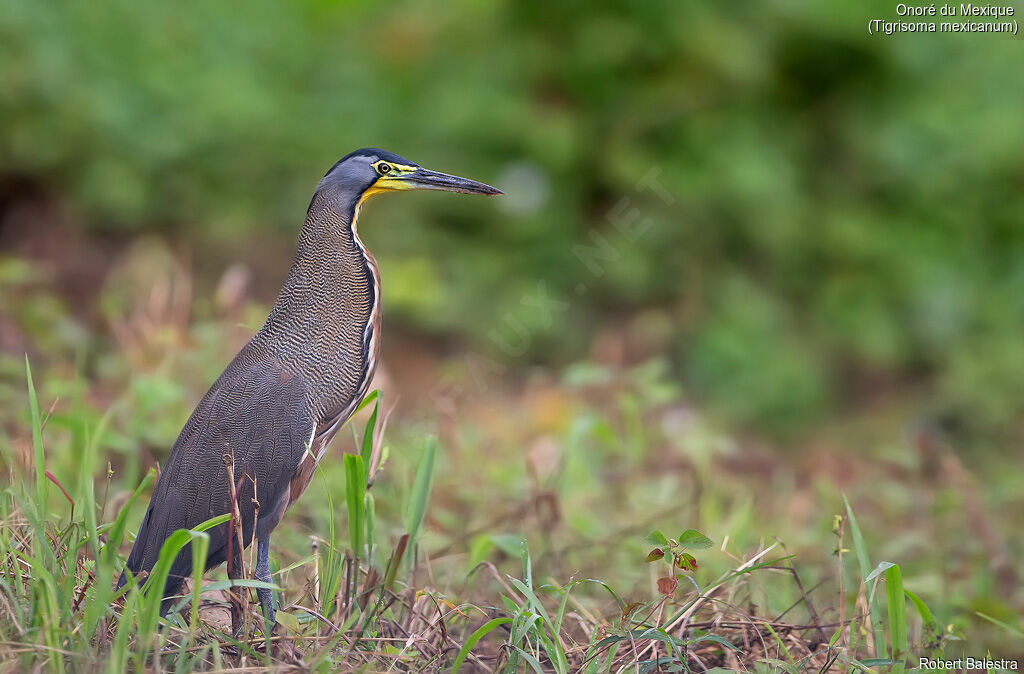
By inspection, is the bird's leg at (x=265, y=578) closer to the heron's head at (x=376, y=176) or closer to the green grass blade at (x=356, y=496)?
the green grass blade at (x=356, y=496)

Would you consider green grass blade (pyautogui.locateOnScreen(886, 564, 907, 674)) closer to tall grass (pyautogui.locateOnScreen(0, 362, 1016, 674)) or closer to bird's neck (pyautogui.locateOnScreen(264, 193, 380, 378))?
tall grass (pyautogui.locateOnScreen(0, 362, 1016, 674))

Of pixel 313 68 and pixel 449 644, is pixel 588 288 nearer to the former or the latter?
pixel 313 68

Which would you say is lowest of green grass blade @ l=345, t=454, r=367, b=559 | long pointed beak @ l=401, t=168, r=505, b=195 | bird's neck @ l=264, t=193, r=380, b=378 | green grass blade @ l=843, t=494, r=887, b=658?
green grass blade @ l=843, t=494, r=887, b=658

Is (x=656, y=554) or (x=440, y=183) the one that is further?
(x=440, y=183)

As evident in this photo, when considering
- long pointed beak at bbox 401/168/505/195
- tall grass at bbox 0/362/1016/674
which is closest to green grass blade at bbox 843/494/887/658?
tall grass at bbox 0/362/1016/674

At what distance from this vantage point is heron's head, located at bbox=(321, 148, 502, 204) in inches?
102

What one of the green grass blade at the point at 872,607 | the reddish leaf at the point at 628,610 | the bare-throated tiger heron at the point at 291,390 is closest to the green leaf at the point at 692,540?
the reddish leaf at the point at 628,610

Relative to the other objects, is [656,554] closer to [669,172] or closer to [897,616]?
[897,616]

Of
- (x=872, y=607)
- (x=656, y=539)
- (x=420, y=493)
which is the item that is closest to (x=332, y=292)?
(x=420, y=493)

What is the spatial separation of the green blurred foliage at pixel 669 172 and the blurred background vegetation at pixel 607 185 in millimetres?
16

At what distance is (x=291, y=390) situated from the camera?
254 centimetres

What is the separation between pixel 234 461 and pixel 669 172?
4134 millimetres

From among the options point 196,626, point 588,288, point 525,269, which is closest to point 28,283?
point 525,269

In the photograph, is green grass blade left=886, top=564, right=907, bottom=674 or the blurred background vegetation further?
the blurred background vegetation
